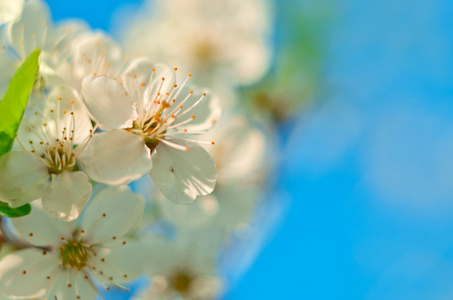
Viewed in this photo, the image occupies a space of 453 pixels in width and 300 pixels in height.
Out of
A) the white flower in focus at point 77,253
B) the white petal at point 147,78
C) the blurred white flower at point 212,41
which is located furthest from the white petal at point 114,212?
the blurred white flower at point 212,41

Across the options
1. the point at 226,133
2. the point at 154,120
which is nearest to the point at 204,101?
the point at 154,120

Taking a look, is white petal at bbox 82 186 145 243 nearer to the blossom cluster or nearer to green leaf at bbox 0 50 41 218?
the blossom cluster

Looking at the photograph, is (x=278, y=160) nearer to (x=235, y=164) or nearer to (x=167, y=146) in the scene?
(x=235, y=164)

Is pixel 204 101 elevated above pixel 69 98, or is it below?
above

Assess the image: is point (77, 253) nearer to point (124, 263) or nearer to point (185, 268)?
point (124, 263)

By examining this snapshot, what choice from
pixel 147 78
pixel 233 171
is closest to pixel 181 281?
pixel 233 171
